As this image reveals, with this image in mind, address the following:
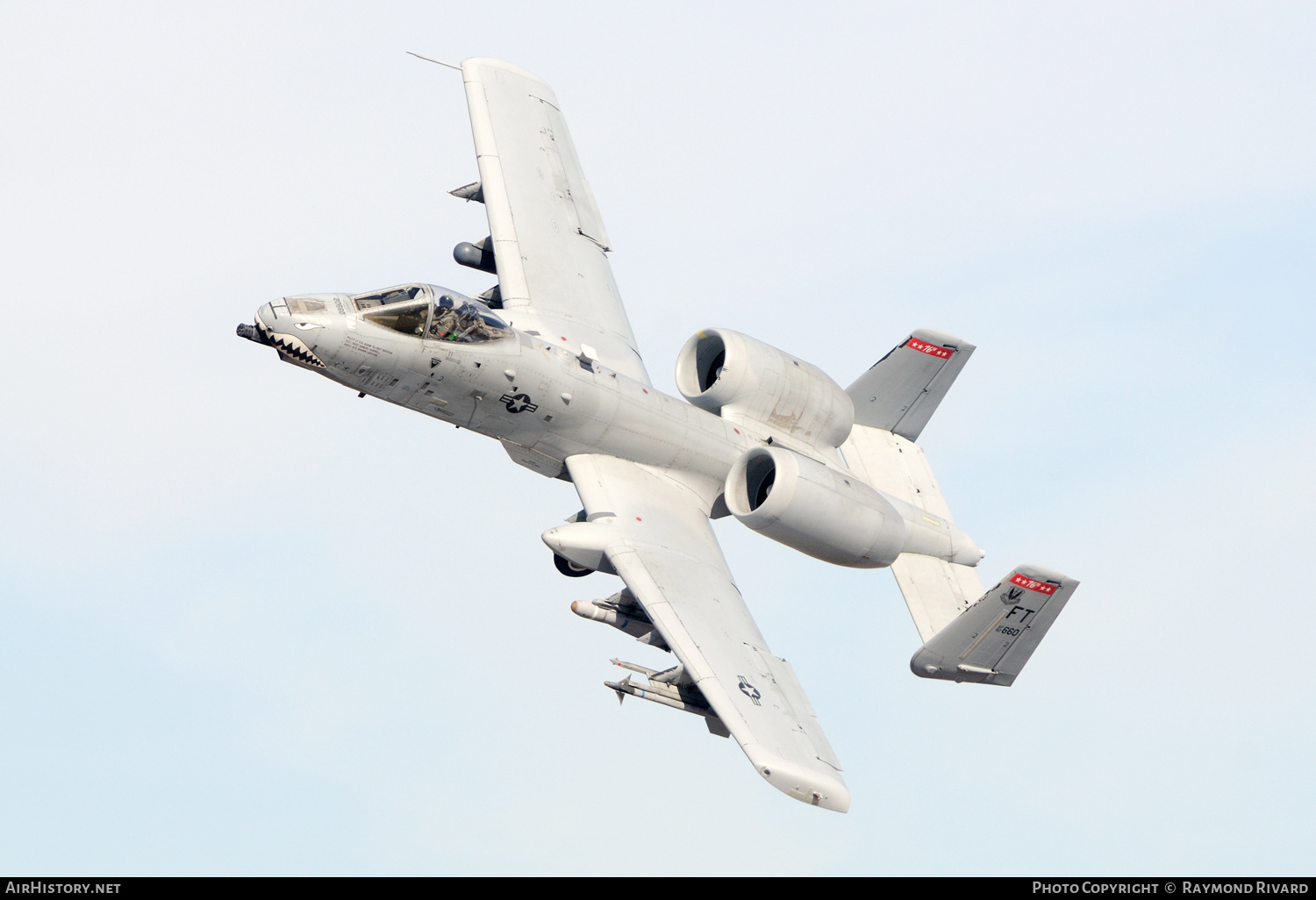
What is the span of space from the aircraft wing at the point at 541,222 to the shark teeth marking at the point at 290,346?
451 cm

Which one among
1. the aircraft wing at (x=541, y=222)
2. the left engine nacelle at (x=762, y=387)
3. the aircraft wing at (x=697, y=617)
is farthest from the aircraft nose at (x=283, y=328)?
the left engine nacelle at (x=762, y=387)

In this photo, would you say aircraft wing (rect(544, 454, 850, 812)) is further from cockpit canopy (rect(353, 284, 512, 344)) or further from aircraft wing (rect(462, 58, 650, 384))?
cockpit canopy (rect(353, 284, 512, 344))

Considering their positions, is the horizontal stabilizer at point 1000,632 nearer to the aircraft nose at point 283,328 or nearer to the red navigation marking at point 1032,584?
the red navigation marking at point 1032,584

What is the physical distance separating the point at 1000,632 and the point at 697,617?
508 centimetres

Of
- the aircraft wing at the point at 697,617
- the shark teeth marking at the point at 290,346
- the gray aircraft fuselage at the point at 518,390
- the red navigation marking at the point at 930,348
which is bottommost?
the aircraft wing at the point at 697,617

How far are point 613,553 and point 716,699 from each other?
3.30 m

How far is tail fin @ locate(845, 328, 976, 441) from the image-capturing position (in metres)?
32.8

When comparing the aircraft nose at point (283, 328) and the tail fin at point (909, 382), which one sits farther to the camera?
the tail fin at point (909, 382)

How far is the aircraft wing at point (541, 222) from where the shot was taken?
31.2m

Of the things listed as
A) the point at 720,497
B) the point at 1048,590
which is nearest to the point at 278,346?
the point at 720,497

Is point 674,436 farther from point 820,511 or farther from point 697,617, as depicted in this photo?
point 697,617

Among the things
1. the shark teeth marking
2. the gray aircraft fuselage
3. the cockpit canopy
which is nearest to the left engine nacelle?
the gray aircraft fuselage

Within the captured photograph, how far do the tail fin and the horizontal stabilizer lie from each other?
18.7 feet

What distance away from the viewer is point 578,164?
113ft
